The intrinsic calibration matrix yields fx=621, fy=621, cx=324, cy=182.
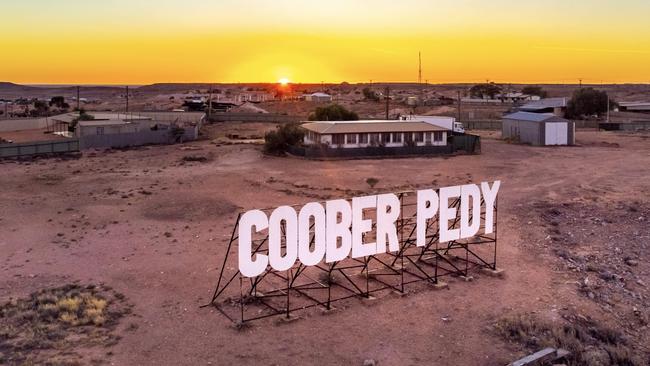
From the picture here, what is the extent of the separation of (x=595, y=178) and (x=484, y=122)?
44.3m

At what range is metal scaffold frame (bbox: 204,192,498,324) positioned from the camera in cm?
1953

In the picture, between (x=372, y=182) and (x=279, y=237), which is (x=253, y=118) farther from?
(x=279, y=237)

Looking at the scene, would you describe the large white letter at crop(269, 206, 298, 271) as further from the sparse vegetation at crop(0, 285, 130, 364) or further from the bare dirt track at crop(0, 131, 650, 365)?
the sparse vegetation at crop(0, 285, 130, 364)

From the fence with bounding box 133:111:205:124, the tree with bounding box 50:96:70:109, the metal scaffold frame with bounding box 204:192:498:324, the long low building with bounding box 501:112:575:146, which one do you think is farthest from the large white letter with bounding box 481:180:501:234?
the tree with bounding box 50:96:70:109

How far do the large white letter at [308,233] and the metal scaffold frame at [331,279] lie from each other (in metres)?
0.98

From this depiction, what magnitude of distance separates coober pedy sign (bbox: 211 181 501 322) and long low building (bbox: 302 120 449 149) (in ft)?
95.9

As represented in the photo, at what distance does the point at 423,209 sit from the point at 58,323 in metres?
11.8

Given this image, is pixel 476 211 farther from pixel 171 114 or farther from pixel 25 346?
pixel 171 114

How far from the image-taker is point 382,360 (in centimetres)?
1608

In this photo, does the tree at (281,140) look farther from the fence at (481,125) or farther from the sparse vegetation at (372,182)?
the fence at (481,125)

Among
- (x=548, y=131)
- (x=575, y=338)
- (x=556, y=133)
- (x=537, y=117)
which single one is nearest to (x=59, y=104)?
(x=537, y=117)

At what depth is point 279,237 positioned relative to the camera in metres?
18.0

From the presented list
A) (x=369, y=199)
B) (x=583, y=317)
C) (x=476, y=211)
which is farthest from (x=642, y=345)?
(x=369, y=199)

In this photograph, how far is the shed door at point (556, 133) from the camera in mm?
62781
